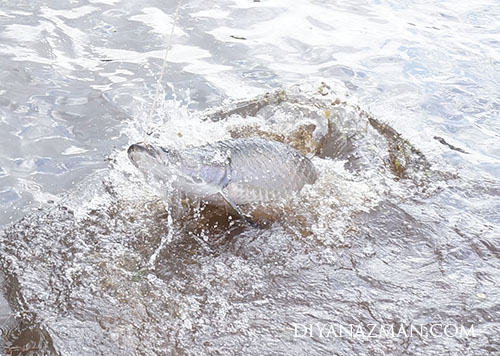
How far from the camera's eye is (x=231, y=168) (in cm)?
381

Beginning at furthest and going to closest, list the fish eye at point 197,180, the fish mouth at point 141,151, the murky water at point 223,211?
the fish eye at point 197,180, the fish mouth at point 141,151, the murky water at point 223,211

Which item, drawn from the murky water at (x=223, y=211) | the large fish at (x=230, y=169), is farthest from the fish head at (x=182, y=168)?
the murky water at (x=223, y=211)

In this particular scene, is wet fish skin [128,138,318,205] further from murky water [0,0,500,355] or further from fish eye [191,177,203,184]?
murky water [0,0,500,355]

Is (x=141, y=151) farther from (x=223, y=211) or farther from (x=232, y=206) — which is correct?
(x=223, y=211)

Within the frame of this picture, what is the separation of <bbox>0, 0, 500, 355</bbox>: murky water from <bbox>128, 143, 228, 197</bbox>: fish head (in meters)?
0.22

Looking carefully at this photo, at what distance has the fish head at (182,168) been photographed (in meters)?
3.40

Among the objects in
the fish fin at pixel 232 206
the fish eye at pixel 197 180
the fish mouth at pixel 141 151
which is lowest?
the fish fin at pixel 232 206

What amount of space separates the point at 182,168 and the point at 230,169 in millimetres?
378

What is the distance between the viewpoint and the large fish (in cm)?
350

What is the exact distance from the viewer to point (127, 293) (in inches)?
122

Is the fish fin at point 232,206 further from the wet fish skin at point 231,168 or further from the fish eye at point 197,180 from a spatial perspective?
the fish eye at point 197,180

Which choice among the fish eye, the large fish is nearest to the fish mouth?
the large fish

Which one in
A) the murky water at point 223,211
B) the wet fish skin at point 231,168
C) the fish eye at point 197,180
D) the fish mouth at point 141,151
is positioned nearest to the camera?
the murky water at point 223,211

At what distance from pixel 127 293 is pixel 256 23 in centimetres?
642
